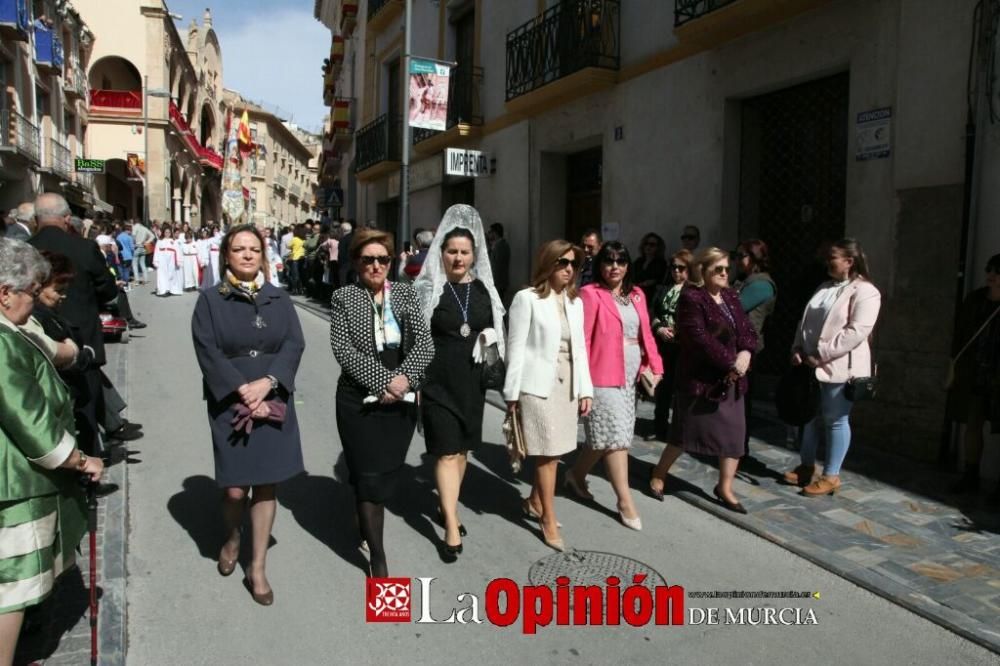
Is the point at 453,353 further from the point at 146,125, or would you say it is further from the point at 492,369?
the point at 146,125

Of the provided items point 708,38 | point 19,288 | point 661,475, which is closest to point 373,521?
point 19,288

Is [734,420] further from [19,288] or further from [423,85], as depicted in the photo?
[423,85]

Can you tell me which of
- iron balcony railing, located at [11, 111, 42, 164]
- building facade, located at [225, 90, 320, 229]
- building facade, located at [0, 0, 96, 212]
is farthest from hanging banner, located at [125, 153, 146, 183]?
building facade, located at [225, 90, 320, 229]

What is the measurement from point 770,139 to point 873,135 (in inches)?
69.9

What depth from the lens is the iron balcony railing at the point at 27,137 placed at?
2317cm

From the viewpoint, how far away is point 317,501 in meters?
5.11

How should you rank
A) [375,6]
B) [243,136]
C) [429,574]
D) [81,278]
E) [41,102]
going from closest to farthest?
[429,574] → [81,278] → [375,6] → [41,102] → [243,136]

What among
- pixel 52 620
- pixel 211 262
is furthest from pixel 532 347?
pixel 211 262

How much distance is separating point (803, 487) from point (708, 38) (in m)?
5.46

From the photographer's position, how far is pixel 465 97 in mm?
14930

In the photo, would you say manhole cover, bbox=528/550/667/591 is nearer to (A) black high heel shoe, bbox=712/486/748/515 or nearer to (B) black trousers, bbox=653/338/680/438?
(A) black high heel shoe, bbox=712/486/748/515

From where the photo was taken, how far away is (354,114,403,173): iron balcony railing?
18750mm

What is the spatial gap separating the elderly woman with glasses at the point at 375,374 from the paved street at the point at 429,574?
0.48 m

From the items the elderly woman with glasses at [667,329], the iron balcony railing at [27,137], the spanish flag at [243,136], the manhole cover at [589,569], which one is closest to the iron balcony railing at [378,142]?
the iron balcony railing at [27,137]
